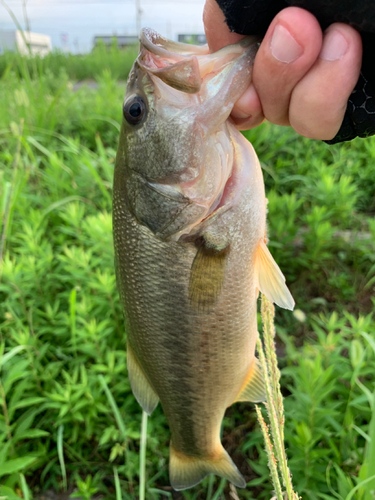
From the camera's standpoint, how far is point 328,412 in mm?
1438

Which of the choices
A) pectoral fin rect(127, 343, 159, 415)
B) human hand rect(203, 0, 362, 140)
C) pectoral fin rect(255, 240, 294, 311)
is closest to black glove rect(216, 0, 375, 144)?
human hand rect(203, 0, 362, 140)

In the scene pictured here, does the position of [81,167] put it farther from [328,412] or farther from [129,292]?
[328,412]

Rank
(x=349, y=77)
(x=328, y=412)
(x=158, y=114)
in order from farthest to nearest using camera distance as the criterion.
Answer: (x=328, y=412) < (x=158, y=114) < (x=349, y=77)

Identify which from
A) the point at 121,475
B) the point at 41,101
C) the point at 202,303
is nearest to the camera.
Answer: the point at 202,303

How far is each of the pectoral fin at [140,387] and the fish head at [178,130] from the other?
0.62 metres

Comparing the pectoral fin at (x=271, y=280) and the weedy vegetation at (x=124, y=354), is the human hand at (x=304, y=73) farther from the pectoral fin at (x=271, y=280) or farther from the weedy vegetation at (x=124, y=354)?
the weedy vegetation at (x=124, y=354)

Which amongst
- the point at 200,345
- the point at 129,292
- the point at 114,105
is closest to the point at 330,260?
the point at 200,345

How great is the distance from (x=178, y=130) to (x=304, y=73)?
0.39 meters

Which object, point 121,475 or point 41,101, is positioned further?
point 41,101

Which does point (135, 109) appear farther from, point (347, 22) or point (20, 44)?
point (20, 44)

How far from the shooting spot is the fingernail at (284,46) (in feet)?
2.86

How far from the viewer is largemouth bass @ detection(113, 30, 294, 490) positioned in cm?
104

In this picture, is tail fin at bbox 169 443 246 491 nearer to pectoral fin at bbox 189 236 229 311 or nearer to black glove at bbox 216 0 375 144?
pectoral fin at bbox 189 236 229 311

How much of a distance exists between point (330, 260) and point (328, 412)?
1.41m
